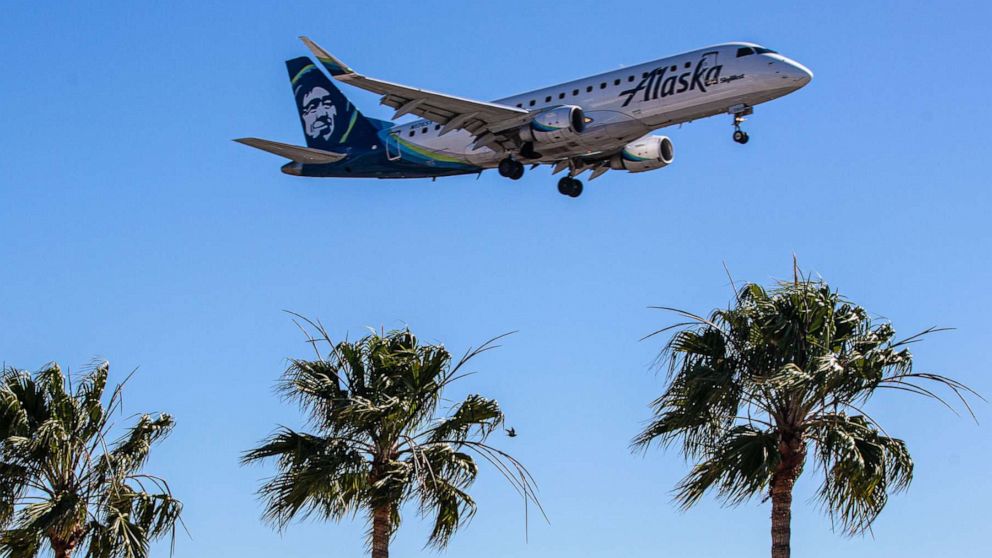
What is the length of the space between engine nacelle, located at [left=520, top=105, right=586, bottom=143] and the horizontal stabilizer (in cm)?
833

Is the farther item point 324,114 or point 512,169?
point 324,114

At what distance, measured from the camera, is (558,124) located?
3681cm

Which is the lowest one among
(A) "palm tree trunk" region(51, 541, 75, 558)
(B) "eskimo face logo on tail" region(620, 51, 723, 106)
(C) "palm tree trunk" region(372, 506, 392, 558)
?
(A) "palm tree trunk" region(51, 541, 75, 558)

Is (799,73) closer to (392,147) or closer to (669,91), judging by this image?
(669,91)

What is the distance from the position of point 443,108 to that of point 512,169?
10.3 ft

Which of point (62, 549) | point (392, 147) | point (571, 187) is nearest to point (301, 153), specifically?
point (392, 147)

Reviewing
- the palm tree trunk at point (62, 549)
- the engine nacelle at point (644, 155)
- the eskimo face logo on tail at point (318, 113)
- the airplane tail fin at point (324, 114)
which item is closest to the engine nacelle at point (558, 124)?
the engine nacelle at point (644, 155)

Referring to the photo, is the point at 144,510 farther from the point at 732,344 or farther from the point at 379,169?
the point at 379,169

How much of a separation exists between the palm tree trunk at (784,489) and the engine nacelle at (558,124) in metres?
19.7

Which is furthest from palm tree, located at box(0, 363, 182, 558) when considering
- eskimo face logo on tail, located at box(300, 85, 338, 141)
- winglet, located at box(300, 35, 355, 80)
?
eskimo face logo on tail, located at box(300, 85, 338, 141)

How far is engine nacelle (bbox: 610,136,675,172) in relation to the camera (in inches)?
1620

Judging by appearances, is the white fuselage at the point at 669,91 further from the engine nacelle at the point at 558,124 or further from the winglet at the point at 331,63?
the winglet at the point at 331,63

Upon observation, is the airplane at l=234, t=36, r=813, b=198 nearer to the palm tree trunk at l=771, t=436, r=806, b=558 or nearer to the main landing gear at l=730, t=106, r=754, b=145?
the main landing gear at l=730, t=106, r=754, b=145

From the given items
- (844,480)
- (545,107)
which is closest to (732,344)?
(844,480)
